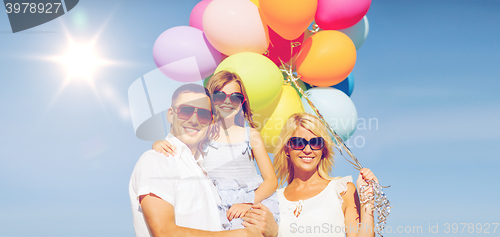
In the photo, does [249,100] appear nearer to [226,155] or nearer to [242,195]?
[226,155]

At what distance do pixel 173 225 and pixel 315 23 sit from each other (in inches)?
116

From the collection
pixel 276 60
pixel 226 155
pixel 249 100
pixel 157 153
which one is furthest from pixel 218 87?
pixel 276 60

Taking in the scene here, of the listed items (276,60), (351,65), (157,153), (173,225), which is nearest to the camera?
(173,225)

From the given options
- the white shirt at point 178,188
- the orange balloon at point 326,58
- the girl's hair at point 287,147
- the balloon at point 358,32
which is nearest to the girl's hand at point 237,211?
the white shirt at point 178,188

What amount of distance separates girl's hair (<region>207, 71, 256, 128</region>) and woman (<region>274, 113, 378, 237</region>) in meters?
0.43

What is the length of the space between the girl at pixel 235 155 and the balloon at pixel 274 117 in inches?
14.6

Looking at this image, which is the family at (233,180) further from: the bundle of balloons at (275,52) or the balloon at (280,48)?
the balloon at (280,48)

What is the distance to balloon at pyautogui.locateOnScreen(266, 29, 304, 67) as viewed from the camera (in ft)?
13.0

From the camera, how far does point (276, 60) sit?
4121mm

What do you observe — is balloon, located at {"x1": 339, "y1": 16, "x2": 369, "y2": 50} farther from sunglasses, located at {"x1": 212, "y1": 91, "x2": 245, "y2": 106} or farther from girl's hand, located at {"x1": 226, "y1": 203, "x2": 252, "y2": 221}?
girl's hand, located at {"x1": 226, "y1": 203, "x2": 252, "y2": 221}

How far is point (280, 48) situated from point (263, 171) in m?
1.76

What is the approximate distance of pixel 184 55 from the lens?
3.81 metres

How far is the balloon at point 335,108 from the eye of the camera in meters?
3.79

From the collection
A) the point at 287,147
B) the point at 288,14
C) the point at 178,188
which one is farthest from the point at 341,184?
the point at 288,14
